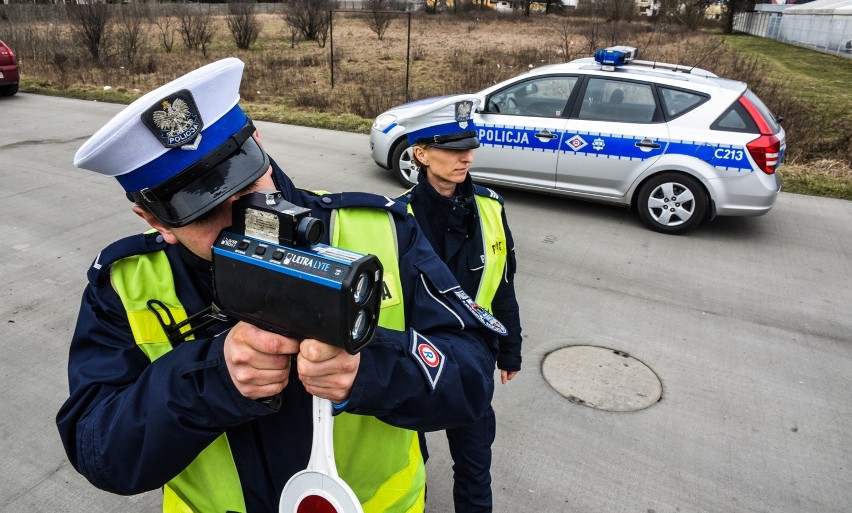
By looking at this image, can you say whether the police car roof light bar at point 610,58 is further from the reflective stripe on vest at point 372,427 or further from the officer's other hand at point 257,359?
the officer's other hand at point 257,359

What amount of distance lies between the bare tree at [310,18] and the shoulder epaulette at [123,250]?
963 inches

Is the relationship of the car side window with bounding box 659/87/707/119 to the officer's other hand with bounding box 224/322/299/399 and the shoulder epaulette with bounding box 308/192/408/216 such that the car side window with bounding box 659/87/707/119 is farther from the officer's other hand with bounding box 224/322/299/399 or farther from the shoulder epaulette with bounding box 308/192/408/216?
the officer's other hand with bounding box 224/322/299/399

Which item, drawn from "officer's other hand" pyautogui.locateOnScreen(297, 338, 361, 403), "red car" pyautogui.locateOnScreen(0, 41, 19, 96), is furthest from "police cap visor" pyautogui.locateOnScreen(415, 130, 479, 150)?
"red car" pyautogui.locateOnScreen(0, 41, 19, 96)

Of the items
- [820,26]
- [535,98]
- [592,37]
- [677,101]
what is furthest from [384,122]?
[820,26]

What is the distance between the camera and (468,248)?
97.4 inches

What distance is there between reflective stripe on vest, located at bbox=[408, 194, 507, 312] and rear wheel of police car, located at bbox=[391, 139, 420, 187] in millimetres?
4438

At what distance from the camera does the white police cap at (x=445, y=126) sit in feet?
8.92

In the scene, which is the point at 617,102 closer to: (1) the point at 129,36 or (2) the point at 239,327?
(2) the point at 239,327

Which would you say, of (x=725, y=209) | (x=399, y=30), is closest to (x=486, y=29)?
(x=399, y=30)

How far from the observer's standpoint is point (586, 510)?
2740mm

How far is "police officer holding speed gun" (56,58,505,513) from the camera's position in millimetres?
874

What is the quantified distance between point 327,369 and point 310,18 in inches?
1032

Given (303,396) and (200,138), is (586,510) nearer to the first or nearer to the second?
(303,396)

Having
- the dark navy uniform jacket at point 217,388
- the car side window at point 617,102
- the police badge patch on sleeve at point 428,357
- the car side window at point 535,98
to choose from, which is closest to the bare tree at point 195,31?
the car side window at point 535,98
